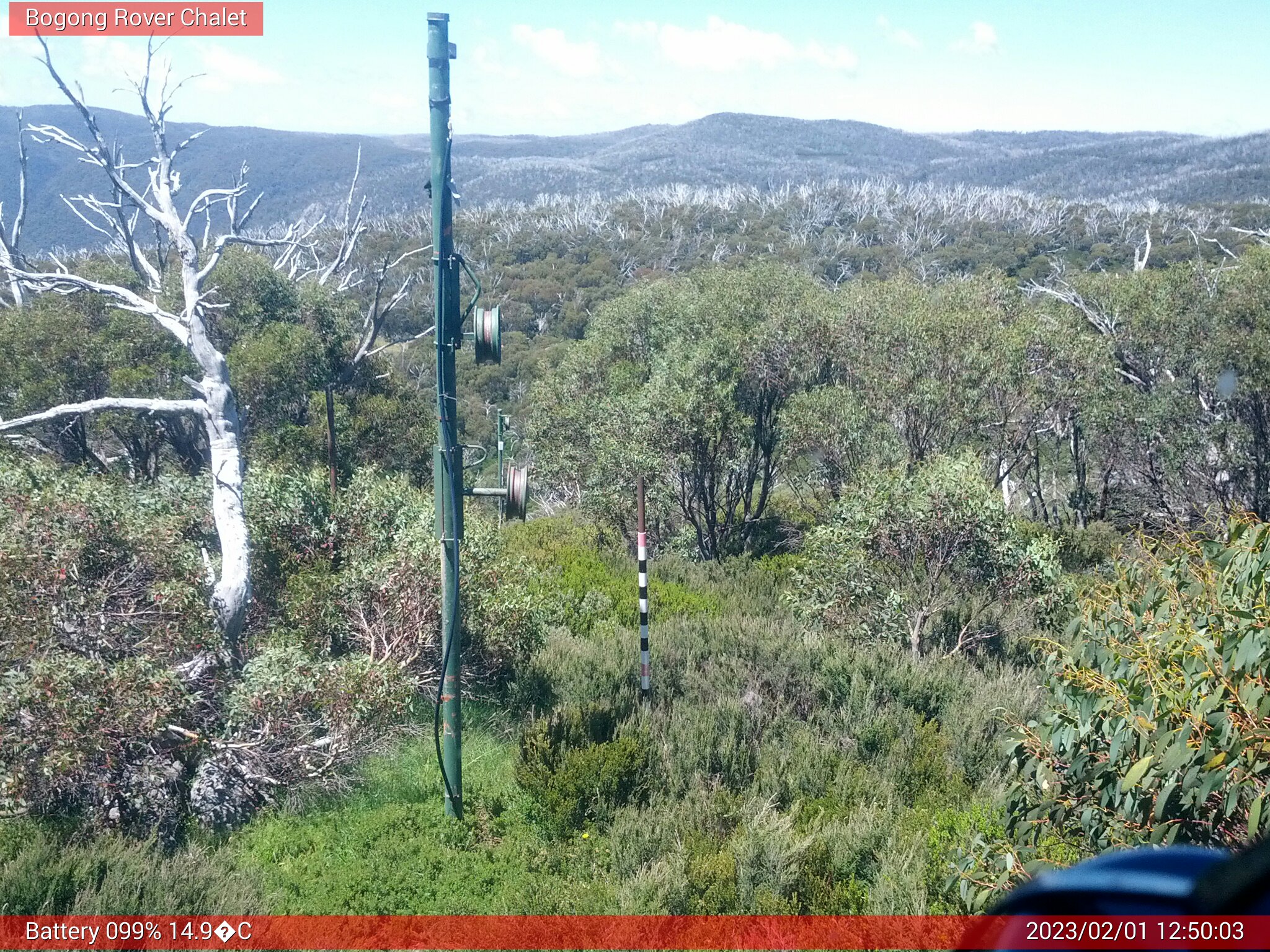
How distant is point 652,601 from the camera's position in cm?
1327

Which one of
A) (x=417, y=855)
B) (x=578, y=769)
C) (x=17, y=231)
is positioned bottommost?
(x=417, y=855)

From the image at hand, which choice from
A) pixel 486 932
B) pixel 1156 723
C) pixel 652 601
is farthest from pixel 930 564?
pixel 1156 723

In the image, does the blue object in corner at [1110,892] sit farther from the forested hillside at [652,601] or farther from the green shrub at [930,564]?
the green shrub at [930,564]

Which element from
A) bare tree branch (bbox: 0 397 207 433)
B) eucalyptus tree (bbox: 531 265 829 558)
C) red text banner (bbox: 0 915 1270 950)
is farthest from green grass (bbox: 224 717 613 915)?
eucalyptus tree (bbox: 531 265 829 558)

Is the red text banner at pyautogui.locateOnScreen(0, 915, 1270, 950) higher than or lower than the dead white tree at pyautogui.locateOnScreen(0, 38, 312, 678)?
lower

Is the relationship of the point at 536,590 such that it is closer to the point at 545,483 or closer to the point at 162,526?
the point at 162,526

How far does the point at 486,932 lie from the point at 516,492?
2654mm

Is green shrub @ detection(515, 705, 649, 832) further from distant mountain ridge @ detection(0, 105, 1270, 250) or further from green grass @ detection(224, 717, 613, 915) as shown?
distant mountain ridge @ detection(0, 105, 1270, 250)

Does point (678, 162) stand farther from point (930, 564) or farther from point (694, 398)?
point (930, 564)

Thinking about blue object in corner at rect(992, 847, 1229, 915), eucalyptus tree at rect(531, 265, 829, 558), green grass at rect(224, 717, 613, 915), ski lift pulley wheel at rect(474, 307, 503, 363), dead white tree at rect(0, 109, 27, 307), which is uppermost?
dead white tree at rect(0, 109, 27, 307)

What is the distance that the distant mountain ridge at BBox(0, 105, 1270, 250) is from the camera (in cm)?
7738

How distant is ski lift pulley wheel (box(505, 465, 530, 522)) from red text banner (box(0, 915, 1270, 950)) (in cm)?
246

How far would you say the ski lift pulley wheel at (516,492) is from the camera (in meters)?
6.10

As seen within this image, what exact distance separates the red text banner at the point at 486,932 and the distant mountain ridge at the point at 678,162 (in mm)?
60573
